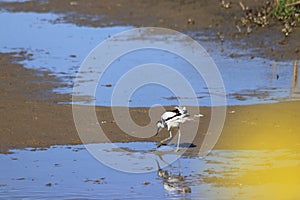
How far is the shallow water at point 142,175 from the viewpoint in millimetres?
8312

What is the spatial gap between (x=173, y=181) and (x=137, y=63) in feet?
20.5

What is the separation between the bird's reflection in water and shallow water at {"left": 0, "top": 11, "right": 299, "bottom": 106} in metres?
3.01

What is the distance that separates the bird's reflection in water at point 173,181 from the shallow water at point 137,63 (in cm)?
301

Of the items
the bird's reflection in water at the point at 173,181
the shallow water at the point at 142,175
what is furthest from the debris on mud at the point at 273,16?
the bird's reflection in water at the point at 173,181

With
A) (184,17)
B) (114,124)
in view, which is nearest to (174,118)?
(114,124)

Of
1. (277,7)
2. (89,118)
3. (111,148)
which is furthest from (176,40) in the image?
(111,148)

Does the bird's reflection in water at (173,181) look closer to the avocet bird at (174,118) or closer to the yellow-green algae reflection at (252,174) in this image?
the yellow-green algae reflection at (252,174)

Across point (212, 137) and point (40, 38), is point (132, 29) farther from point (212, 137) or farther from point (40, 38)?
point (212, 137)

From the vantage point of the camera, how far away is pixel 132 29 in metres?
18.3

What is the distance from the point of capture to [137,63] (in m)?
14.8

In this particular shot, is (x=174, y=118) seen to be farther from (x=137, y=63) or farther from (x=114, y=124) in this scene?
Result: (x=137, y=63)

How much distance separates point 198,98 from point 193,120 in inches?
54.0

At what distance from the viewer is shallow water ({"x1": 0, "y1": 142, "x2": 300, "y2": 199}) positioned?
8.31 metres

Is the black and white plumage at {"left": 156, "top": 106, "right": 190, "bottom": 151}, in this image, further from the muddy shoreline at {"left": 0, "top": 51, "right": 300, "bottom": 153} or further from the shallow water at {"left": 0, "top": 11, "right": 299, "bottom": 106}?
the shallow water at {"left": 0, "top": 11, "right": 299, "bottom": 106}
